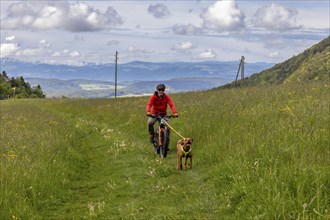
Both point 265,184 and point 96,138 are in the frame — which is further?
point 96,138

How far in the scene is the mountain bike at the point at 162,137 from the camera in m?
13.3

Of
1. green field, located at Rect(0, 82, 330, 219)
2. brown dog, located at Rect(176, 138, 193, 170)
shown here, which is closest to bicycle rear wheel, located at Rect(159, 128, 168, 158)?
green field, located at Rect(0, 82, 330, 219)

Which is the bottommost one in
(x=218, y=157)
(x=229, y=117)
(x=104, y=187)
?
(x=104, y=187)

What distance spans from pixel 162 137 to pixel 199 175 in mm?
3653

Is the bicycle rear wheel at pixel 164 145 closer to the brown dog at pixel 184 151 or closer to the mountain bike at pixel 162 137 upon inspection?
the mountain bike at pixel 162 137

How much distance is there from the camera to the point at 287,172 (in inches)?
272

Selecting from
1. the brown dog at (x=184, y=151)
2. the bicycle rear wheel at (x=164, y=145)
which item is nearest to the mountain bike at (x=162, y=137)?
the bicycle rear wheel at (x=164, y=145)

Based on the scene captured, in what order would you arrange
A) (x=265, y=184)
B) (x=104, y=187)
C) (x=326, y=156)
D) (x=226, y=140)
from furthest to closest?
(x=226, y=140)
(x=104, y=187)
(x=326, y=156)
(x=265, y=184)

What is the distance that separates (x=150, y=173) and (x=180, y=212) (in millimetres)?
3280

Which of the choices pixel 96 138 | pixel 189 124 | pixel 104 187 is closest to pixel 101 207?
pixel 104 187

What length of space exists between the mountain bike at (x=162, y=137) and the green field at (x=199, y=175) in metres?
0.41

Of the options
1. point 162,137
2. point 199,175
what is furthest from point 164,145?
point 199,175

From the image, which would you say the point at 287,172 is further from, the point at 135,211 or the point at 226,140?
the point at 226,140

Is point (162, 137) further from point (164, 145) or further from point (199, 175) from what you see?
point (199, 175)
